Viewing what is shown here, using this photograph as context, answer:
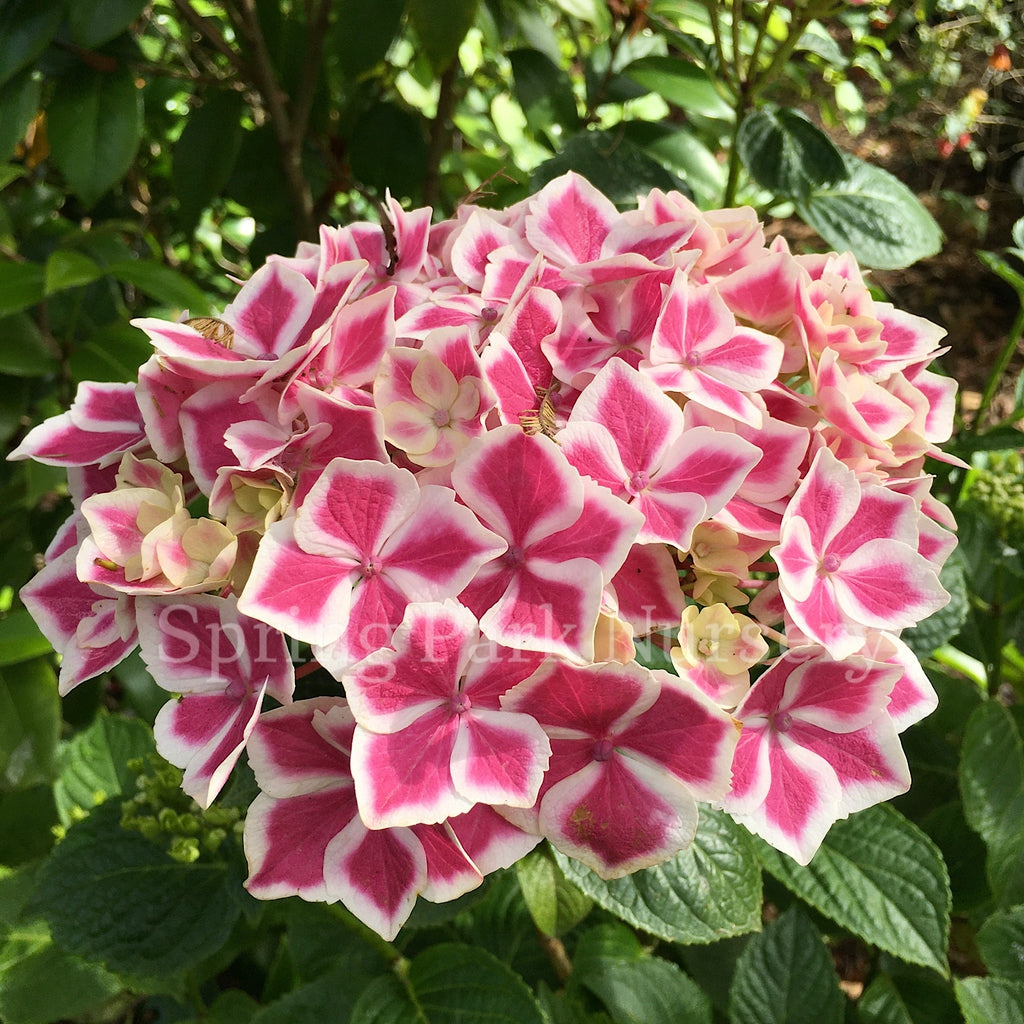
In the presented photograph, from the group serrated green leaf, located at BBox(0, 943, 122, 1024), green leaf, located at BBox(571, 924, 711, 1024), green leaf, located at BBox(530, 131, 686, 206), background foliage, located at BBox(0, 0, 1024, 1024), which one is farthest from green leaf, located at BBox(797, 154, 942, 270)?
serrated green leaf, located at BBox(0, 943, 122, 1024)

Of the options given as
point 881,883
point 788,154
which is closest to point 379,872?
point 881,883

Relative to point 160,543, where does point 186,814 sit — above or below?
below

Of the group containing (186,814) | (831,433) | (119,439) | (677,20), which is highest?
(677,20)

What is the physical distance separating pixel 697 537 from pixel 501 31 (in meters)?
1.20

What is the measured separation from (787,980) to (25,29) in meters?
1.43

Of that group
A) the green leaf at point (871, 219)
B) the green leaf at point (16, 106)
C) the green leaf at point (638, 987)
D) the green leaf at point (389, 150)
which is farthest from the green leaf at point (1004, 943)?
the green leaf at point (16, 106)

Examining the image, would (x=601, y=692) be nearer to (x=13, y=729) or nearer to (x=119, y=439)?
(x=119, y=439)

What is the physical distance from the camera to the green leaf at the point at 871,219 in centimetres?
100

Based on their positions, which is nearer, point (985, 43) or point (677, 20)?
point (677, 20)

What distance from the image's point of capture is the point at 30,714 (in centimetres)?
122

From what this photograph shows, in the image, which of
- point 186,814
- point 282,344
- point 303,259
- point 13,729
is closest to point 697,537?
point 282,344

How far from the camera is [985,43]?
3959 mm

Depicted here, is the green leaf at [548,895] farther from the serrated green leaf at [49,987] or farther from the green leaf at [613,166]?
the green leaf at [613,166]

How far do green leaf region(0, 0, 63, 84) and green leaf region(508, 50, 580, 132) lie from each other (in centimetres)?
60
